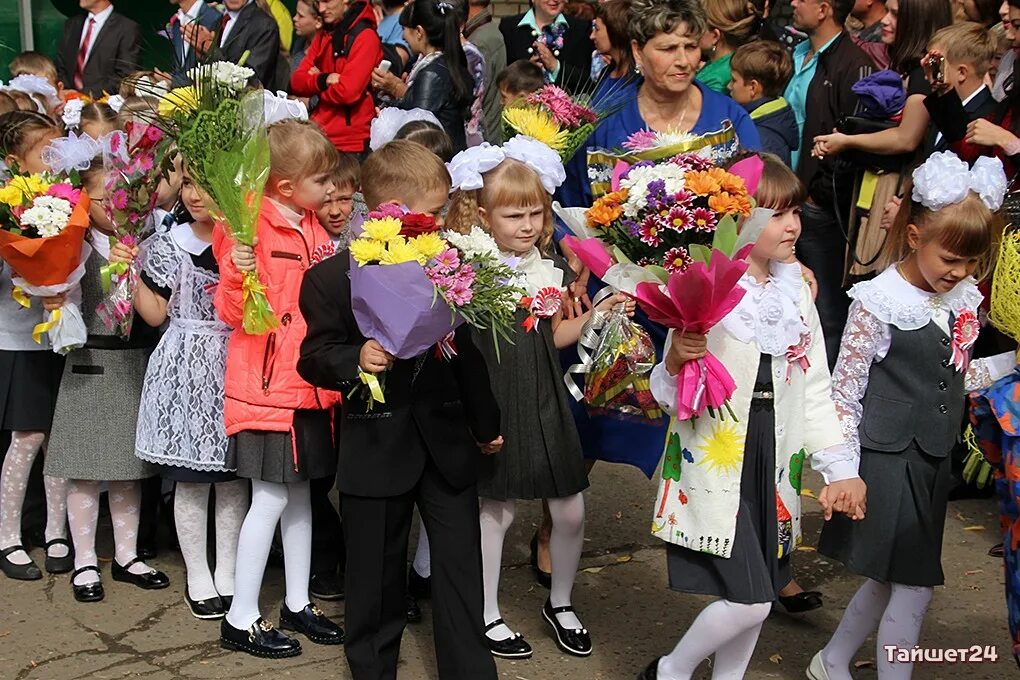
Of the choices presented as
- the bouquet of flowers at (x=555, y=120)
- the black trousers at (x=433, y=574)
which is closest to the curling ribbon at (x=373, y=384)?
the black trousers at (x=433, y=574)

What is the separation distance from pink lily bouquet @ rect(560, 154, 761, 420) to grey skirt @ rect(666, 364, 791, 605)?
24 centimetres

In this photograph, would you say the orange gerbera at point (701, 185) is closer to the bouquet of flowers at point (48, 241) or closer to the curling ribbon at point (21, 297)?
the bouquet of flowers at point (48, 241)

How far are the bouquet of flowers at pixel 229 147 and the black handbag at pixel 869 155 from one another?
10.7 ft

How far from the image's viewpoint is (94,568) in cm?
522

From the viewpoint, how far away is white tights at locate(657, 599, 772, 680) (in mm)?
3893

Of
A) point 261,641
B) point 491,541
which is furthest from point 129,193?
point 491,541

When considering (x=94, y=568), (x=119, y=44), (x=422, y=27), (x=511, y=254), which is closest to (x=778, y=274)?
(x=511, y=254)

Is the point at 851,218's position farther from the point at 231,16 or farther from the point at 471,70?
the point at 231,16

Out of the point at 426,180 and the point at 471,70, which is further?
the point at 471,70

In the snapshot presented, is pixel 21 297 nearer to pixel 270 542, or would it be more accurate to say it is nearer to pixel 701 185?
pixel 270 542

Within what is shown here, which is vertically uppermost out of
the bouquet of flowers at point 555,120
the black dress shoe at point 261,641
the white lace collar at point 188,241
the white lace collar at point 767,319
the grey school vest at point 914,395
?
the bouquet of flowers at point 555,120

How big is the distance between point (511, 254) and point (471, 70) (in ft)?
12.9

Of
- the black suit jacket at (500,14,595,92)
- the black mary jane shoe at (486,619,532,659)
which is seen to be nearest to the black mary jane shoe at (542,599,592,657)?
the black mary jane shoe at (486,619,532,659)

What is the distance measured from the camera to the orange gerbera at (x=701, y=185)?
3561 mm
